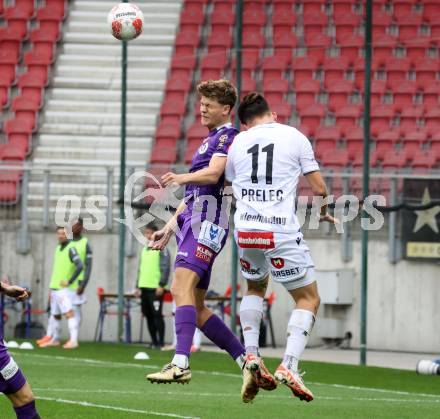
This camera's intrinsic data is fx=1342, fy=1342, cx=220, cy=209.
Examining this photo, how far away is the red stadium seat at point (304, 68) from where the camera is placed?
24.4 metres

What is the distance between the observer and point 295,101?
78.7ft

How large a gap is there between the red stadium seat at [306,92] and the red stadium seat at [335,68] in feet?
0.80

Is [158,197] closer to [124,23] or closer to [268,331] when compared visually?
[268,331]

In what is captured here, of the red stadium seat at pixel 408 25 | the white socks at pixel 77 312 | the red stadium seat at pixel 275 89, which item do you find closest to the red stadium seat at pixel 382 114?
the red stadium seat at pixel 275 89

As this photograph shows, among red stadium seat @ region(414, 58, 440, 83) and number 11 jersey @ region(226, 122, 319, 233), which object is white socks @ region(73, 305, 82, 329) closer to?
red stadium seat @ region(414, 58, 440, 83)

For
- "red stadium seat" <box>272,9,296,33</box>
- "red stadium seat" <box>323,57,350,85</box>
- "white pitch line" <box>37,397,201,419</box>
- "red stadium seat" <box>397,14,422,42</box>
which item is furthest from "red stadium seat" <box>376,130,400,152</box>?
"white pitch line" <box>37,397,201,419</box>

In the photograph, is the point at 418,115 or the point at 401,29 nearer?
the point at 418,115

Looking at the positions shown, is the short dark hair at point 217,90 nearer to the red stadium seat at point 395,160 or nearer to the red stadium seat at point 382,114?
the red stadium seat at point 395,160

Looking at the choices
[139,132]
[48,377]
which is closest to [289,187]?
[48,377]

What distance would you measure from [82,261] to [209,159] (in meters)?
10.9

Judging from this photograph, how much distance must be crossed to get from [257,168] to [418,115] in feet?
44.9

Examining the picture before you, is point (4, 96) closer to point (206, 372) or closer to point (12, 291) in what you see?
point (206, 372)

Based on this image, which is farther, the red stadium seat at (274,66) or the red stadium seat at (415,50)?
the red stadium seat at (274,66)

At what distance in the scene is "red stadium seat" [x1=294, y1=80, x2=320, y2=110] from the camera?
23781 mm
